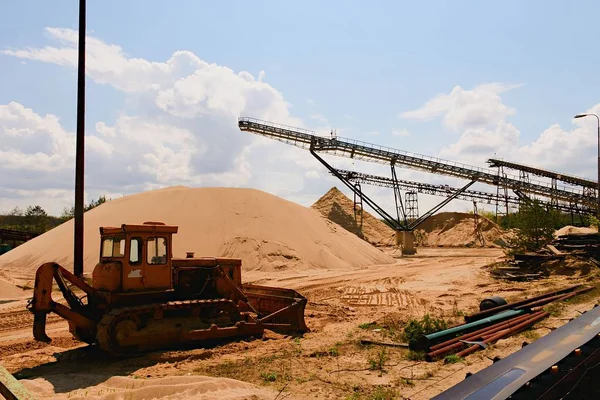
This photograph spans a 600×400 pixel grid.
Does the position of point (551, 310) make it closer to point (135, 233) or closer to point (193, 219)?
point (135, 233)

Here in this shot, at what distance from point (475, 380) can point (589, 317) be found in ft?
12.0

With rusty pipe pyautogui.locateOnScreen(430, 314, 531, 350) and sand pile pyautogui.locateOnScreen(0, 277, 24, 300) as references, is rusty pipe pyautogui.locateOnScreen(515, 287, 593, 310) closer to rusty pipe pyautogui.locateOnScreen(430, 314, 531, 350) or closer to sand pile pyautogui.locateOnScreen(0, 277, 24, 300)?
rusty pipe pyautogui.locateOnScreen(430, 314, 531, 350)

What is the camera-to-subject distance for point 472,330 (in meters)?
10.4

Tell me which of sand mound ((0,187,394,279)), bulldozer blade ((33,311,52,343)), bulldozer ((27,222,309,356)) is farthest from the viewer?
sand mound ((0,187,394,279))

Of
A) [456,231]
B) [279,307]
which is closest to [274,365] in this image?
[279,307]

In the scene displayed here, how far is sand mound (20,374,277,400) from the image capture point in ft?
22.9

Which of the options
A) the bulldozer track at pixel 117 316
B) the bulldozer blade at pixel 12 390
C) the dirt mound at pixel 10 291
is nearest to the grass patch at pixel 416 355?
the bulldozer track at pixel 117 316

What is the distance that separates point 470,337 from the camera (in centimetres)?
964

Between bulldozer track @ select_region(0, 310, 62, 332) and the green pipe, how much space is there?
35.4 feet

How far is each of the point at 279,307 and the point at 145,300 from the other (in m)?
3.61

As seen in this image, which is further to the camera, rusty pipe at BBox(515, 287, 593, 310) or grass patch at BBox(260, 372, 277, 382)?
rusty pipe at BBox(515, 287, 593, 310)

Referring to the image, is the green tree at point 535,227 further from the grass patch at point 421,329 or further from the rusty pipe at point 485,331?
the grass patch at point 421,329

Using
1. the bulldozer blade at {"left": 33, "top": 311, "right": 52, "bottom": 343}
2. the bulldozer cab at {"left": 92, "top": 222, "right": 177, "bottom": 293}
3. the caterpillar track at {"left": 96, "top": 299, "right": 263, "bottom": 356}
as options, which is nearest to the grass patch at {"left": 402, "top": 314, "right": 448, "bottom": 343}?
the caterpillar track at {"left": 96, "top": 299, "right": 263, "bottom": 356}

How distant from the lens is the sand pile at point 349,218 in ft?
175
